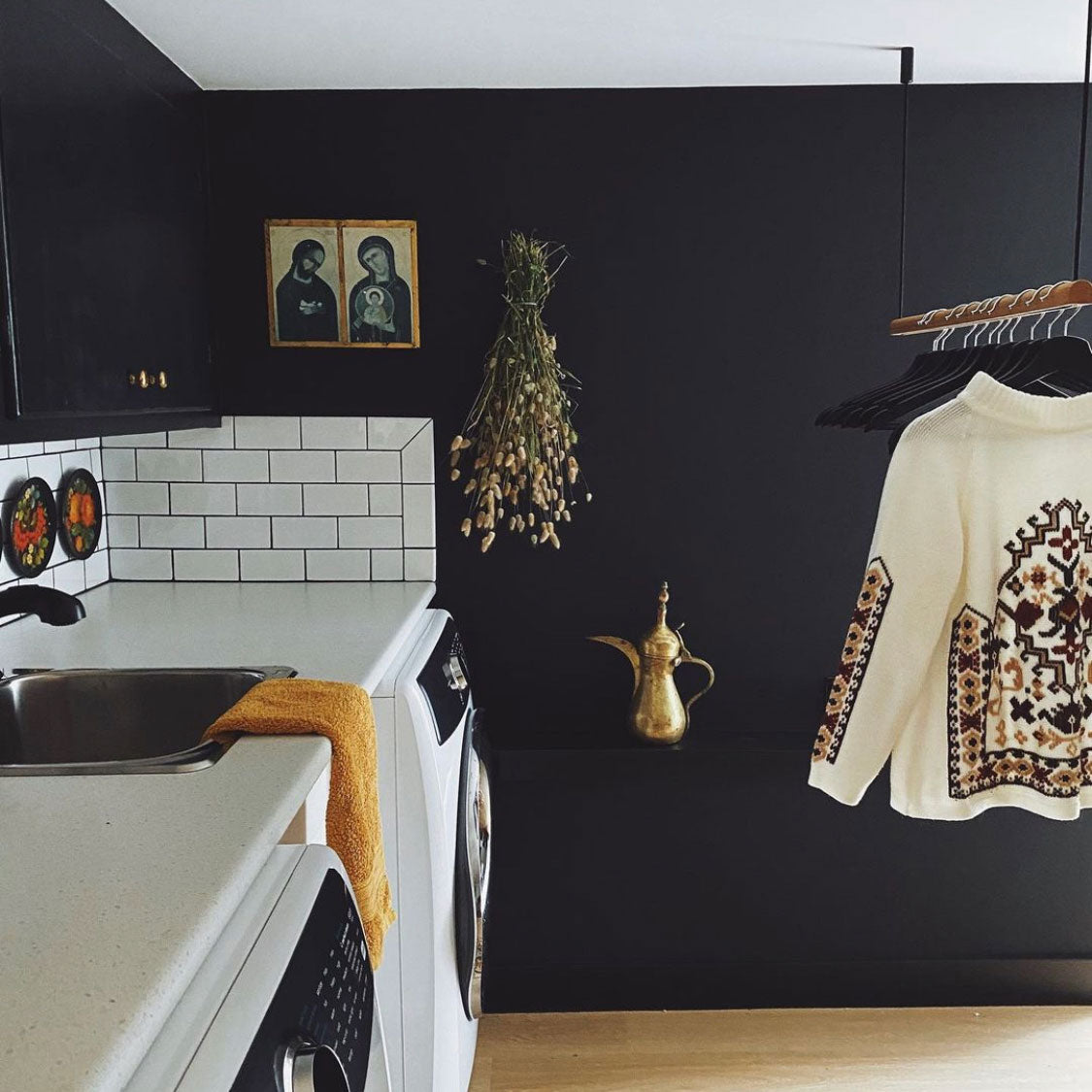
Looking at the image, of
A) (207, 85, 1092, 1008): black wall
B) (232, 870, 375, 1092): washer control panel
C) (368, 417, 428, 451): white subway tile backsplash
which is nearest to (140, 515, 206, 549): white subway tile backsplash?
(207, 85, 1092, 1008): black wall

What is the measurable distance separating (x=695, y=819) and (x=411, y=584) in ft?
3.18

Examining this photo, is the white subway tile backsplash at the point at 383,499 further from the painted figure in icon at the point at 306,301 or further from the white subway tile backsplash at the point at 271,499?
the painted figure in icon at the point at 306,301

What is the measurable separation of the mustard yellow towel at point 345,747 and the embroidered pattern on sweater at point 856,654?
2.61ft

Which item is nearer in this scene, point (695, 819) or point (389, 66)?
point (389, 66)

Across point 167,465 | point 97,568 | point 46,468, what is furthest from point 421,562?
point 46,468

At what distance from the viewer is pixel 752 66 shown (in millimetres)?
2562

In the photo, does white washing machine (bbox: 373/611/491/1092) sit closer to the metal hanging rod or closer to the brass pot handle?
the brass pot handle

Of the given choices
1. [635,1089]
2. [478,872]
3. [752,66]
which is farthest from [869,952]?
[752,66]

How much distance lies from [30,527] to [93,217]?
74 centimetres

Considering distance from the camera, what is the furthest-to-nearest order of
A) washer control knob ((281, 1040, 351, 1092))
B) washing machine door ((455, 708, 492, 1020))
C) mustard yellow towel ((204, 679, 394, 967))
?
washing machine door ((455, 708, 492, 1020)) < mustard yellow towel ((204, 679, 394, 967)) < washer control knob ((281, 1040, 351, 1092))

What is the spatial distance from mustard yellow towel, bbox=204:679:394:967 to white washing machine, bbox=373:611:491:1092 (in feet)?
1.09

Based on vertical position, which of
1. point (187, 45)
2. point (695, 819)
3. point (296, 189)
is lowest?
point (695, 819)

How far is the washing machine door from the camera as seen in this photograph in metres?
2.22

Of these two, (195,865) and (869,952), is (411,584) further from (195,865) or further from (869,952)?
(195,865)
